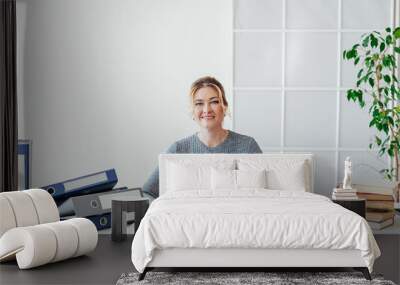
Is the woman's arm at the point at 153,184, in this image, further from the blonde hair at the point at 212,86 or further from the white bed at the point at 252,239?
the white bed at the point at 252,239

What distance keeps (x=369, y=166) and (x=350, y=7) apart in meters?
1.71

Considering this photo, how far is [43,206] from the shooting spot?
5070 millimetres

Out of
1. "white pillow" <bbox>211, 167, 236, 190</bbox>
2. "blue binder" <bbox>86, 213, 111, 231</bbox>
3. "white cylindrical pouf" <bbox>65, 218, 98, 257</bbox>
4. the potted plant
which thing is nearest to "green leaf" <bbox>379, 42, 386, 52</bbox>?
the potted plant

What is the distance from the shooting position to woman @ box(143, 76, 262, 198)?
21.4 ft

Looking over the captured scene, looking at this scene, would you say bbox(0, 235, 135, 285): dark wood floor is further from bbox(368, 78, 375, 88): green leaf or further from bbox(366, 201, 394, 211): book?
bbox(368, 78, 375, 88): green leaf

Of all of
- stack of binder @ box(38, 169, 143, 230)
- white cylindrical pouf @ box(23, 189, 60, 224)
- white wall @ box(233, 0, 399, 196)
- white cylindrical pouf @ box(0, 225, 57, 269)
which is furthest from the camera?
white wall @ box(233, 0, 399, 196)

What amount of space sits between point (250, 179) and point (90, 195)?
1.58 m

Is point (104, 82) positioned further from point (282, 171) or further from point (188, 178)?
point (282, 171)

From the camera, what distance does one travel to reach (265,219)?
169 inches

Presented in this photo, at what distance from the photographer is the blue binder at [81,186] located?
650 cm

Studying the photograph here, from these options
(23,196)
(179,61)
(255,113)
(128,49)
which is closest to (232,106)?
(255,113)

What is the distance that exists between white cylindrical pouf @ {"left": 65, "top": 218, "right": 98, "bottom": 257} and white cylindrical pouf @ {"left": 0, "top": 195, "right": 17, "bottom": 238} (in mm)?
399

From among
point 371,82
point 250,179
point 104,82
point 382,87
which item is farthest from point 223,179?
point 104,82

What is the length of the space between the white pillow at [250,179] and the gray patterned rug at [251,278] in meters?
1.36
